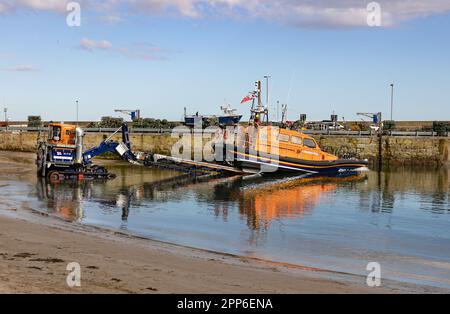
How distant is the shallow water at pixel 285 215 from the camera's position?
1352 cm

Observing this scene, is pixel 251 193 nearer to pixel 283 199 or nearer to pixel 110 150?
pixel 283 199

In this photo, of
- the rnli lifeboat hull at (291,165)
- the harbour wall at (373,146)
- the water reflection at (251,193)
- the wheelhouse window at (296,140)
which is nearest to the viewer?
the water reflection at (251,193)

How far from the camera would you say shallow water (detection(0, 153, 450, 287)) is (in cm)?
1352

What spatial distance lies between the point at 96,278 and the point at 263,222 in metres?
9.65

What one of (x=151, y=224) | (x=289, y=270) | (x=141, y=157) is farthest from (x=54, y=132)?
(x=289, y=270)

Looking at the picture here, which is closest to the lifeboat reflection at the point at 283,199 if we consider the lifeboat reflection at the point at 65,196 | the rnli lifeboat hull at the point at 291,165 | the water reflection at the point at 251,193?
the water reflection at the point at 251,193

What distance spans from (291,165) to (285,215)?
16405 millimetres

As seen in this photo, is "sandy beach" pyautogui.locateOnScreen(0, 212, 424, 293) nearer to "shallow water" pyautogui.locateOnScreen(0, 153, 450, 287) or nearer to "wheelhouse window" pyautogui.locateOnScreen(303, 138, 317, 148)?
"shallow water" pyautogui.locateOnScreen(0, 153, 450, 287)

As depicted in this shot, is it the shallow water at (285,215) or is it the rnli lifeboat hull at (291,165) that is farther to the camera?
the rnli lifeboat hull at (291,165)

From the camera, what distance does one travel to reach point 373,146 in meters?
46.6

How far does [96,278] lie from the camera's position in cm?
931

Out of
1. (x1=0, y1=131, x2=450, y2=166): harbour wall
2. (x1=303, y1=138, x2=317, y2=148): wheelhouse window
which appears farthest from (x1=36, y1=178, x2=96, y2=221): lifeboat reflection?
(x1=0, y1=131, x2=450, y2=166): harbour wall

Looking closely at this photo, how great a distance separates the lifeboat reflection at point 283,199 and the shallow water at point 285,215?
1.7 inches

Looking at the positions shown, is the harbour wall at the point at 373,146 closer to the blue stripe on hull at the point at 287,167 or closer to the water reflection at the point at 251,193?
the blue stripe on hull at the point at 287,167
